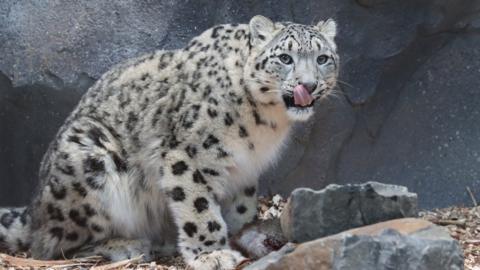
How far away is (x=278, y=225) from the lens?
4562mm

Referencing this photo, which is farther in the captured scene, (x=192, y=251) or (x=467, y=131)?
(x=467, y=131)

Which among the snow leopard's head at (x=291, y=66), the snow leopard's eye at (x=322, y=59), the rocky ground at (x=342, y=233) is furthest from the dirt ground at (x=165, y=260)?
the snow leopard's eye at (x=322, y=59)

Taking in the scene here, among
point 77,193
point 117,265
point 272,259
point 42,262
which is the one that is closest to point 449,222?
point 272,259

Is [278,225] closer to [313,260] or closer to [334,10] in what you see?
[313,260]

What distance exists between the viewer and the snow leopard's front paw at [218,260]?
4.40 m

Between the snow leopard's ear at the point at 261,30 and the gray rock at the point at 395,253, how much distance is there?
1598mm

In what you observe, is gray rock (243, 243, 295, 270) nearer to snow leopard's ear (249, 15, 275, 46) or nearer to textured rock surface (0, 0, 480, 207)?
snow leopard's ear (249, 15, 275, 46)

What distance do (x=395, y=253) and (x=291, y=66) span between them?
1.44 metres

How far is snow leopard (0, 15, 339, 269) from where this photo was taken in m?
4.57

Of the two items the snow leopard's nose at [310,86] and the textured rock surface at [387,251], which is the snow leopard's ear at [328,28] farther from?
the textured rock surface at [387,251]

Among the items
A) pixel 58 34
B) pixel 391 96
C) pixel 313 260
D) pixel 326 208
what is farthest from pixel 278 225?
pixel 58 34

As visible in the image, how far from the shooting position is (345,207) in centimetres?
383

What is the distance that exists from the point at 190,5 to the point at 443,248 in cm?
281

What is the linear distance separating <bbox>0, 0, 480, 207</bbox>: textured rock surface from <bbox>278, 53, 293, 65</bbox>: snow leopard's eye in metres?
1.14
